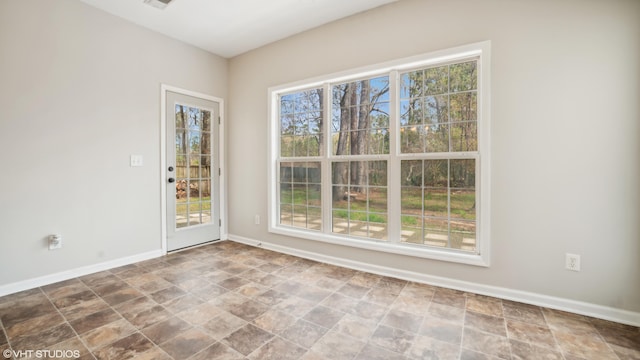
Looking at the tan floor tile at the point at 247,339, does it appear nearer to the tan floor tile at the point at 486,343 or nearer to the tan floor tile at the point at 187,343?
the tan floor tile at the point at 187,343

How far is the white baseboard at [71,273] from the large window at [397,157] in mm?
1637

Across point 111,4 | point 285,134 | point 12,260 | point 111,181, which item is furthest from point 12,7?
point 285,134

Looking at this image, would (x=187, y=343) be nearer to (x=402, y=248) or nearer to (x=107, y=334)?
(x=107, y=334)

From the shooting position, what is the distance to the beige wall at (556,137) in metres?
2.00

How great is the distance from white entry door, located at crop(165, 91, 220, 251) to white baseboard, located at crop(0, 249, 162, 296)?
1.10ft

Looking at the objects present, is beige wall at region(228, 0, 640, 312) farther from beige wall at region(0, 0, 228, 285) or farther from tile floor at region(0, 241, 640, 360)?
beige wall at region(0, 0, 228, 285)

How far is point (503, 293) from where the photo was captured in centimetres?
238

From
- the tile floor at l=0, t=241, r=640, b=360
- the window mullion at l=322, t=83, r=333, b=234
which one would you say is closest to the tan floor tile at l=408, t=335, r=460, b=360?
the tile floor at l=0, t=241, r=640, b=360

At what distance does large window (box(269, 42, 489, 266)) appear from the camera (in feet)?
8.41

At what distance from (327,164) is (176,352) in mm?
2331

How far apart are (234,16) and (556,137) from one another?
11.0 ft

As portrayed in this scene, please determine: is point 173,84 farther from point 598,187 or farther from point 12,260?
point 598,187

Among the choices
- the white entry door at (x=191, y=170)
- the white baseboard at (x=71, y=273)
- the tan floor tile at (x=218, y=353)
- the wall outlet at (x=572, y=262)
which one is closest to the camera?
the tan floor tile at (x=218, y=353)

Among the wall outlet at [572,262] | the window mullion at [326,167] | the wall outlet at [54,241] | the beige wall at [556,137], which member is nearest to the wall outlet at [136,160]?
the wall outlet at [54,241]
